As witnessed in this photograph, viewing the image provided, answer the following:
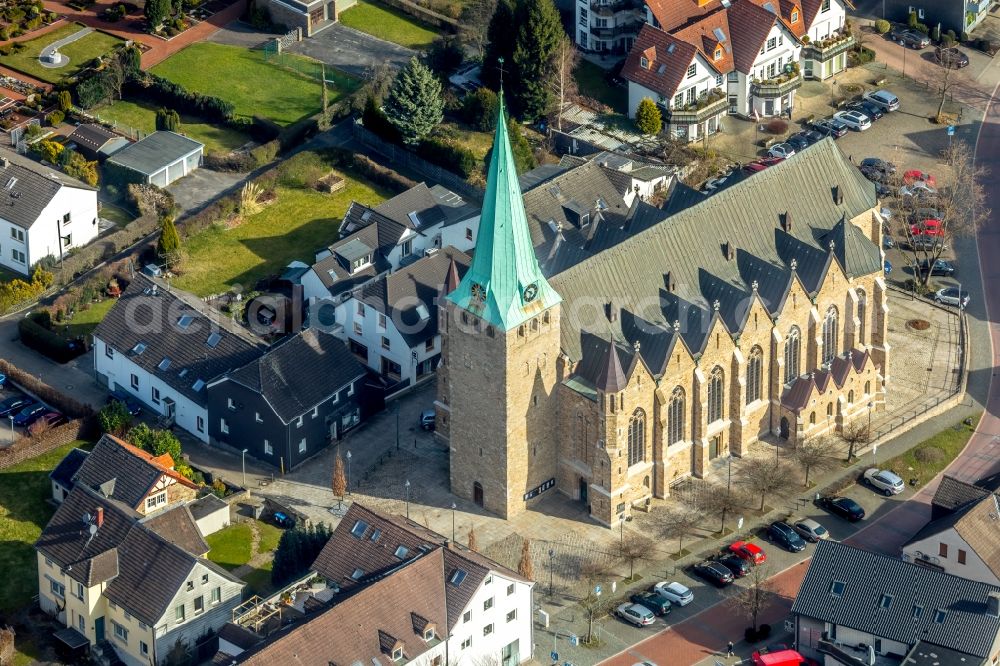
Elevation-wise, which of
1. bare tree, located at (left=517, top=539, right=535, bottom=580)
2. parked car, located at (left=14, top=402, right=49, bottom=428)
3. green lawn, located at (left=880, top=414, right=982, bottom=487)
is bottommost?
parked car, located at (left=14, top=402, right=49, bottom=428)

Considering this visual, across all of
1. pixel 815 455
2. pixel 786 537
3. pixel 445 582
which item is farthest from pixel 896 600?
pixel 445 582

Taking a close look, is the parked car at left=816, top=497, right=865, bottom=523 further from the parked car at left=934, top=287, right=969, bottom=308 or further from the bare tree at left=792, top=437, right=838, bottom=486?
the parked car at left=934, top=287, right=969, bottom=308

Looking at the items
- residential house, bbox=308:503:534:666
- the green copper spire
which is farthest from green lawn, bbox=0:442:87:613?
the green copper spire

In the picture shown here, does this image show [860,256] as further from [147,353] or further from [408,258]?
[147,353]

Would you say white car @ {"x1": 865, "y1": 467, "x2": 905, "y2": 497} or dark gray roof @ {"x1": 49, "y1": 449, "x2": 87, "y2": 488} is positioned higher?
white car @ {"x1": 865, "y1": 467, "x2": 905, "y2": 497}

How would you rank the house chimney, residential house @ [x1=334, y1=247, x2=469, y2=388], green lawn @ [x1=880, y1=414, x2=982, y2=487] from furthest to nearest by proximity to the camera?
residential house @ [x1=334, y1=247, x2=469, y2=388]
green lawn @ [x1=880, y1=414, x2=982, y2=487]
the house chimney

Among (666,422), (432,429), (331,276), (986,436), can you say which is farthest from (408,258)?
(986,436)

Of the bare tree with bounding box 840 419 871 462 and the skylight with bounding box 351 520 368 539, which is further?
the bare tree with bounding box 840 419 871 462

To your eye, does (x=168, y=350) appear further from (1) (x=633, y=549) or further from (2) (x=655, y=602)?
(2) (x=655, y=602)
